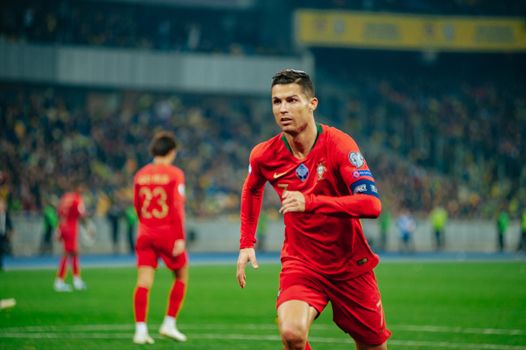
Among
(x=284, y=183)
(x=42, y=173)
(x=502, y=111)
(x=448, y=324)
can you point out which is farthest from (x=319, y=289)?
(x=502, y=111)

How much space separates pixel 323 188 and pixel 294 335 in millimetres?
1045

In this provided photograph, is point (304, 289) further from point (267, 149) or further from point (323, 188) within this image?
point (267, 149)

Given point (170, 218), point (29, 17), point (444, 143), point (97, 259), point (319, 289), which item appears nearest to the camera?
point (319, 289)

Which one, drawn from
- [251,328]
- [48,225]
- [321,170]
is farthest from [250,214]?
[48,225]

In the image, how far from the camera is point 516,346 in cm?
1083

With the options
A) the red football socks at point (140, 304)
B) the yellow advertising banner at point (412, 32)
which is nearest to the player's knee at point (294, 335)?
the red football socks at point (140, 304)

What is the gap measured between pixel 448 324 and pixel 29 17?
115ft

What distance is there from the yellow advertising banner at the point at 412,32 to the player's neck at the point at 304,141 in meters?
42.3

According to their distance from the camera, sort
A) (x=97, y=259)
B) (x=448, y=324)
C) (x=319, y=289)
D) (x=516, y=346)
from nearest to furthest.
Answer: (x=319, y=289)
(x=516, y=346)
(x=448, y=324)
(x=97, y=259)

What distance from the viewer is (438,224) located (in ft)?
132

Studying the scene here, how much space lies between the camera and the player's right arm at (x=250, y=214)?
275 inches

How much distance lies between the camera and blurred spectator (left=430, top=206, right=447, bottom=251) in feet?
132

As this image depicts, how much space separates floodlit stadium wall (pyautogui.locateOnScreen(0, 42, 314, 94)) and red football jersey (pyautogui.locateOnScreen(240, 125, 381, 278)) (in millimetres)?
37955

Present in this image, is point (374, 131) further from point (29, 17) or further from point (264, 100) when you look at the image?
point (29, 17)
